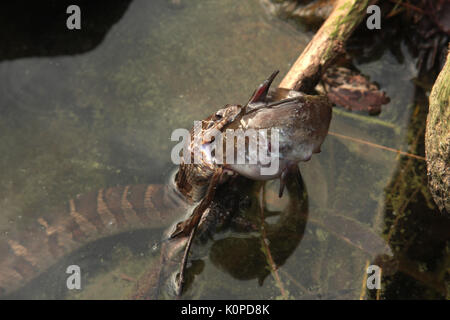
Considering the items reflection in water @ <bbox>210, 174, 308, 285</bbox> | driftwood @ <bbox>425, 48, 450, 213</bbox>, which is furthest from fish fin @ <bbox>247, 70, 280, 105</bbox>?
driftwood @ <bbox>425, 48, 450, 213</bbox>

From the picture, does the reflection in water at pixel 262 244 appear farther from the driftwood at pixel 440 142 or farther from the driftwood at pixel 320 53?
the driftwood at pixel 440 142

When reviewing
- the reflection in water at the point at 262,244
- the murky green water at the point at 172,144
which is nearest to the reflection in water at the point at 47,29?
the murky green water at the point at 172,144

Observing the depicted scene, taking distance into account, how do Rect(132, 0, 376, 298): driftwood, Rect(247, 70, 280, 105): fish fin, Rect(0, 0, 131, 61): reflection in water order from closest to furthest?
Rect(247, 70, 280, 105): fish fin
Rect(132, 0, 376, 298): driftwood
Rect(0, 0, 131, 61): reflection in water

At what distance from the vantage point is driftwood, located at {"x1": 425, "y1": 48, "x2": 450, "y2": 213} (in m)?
2.00

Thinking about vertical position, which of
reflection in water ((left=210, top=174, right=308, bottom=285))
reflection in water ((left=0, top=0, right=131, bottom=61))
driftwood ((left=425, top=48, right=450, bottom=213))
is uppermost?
reflection in water ((left=0, top=0, right=131, bottom=61))

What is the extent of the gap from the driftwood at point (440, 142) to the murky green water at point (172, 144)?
1.36 ft

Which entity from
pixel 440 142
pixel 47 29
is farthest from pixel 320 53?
pixel 47 29

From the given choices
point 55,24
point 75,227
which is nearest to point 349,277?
point 75,227

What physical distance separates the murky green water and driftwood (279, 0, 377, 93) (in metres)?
0.49

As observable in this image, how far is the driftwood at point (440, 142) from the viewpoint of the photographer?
200cm

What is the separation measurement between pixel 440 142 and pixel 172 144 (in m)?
1.56

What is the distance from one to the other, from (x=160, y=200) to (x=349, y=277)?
1182 millimetres

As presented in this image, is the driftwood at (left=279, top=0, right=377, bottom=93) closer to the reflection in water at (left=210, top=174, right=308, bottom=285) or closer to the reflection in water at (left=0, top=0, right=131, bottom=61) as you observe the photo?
the reflection in water at (left=210, top=174, right=308, bottom=285)

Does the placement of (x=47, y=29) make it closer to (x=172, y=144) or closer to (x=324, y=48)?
(x=172, y=144)
